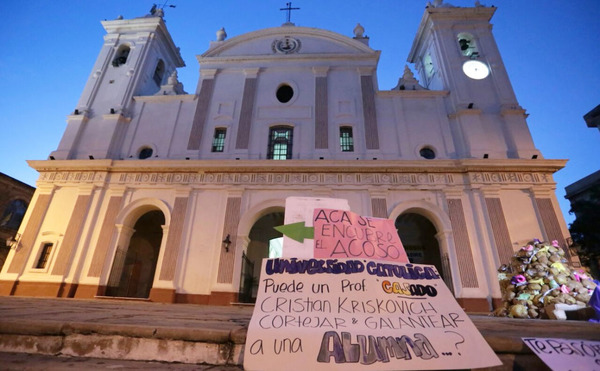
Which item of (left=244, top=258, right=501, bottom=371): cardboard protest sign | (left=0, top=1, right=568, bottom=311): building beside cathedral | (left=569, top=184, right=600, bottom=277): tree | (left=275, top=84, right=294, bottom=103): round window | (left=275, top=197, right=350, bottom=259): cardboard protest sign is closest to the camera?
(left=244, top=258, right=501, bottom=371): cardboard protest sign

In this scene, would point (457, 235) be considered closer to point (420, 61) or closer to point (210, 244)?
point (210, 244)

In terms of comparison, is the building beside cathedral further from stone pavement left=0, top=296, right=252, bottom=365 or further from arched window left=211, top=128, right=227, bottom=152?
stone pavement left=0, top=296, right=252, bottom=365

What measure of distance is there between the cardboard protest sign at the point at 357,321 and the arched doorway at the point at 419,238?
11087mm

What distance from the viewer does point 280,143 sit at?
1327 cm

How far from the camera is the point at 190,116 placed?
14.1 m

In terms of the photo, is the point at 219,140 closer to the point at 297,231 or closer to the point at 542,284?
the point at 297,231

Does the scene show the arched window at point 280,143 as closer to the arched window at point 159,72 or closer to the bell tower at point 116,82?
the bell tower at point 116,82

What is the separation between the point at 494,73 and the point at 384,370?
1671 cm

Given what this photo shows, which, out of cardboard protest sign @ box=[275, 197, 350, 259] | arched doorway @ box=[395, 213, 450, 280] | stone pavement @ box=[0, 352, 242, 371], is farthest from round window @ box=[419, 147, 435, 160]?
stone pavement @ box=[0, 352, 242, 371]

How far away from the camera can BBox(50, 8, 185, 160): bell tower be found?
1348 centimetres

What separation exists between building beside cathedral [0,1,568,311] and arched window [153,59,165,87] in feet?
3.26

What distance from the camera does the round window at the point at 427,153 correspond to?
1256 centimetres

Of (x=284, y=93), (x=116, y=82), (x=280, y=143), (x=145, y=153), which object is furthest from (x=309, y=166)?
(x=116, y=82)

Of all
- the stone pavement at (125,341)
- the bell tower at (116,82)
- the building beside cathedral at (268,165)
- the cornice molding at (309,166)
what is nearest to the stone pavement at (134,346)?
the stone pavement at (125,341)
